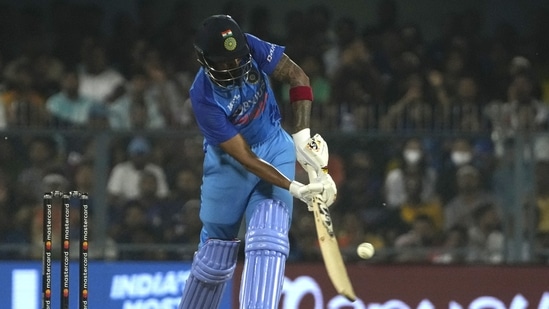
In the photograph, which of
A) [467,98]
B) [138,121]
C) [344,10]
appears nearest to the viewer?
[138,121]

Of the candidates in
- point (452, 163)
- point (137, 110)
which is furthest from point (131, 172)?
point (452, 163)

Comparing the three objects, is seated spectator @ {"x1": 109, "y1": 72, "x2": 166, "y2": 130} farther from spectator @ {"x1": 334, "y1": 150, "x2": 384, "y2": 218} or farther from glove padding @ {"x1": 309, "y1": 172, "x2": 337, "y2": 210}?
glove padding @ {"x1": 309, "y1": 172, "x2": 337, "y2": 210}

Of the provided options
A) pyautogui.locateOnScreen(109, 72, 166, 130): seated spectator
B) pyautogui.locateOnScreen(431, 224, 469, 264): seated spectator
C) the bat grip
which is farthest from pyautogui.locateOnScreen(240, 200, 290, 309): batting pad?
pyautogui.locateOnScreen(109, 72, 166, 130): seated spectator

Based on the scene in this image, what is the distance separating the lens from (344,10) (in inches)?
545

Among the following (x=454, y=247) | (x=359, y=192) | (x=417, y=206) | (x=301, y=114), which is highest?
(x=301, y=114)

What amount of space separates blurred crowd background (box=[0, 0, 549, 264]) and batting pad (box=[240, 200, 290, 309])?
10.5 feet

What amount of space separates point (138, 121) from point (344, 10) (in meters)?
3.60

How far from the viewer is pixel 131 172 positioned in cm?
997

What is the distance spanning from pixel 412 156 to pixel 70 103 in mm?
3234

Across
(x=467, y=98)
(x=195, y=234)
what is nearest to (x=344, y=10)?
(x=467, y=98)

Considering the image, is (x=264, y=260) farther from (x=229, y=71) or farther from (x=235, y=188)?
(x=229, y=71)

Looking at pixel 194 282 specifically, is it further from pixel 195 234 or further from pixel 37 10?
pixel 37 10

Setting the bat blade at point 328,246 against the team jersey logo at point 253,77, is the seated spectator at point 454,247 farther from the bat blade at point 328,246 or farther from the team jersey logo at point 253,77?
the team jersey logo at point 253,77

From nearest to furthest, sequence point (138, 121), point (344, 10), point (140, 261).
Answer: point (140, 261) < point (138, 121) < point (344, 10)
